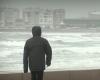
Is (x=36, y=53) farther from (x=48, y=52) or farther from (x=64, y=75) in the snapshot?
(x=64, y=75)

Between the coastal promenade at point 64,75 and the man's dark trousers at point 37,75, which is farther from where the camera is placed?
the coastal promenade at point 64,75

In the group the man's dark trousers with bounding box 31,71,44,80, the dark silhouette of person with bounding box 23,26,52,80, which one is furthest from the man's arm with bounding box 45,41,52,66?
the man's dark trousers with bounding box 31,71,44,80

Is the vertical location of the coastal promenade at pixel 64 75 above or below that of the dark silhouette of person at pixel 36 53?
below

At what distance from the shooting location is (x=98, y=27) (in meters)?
8.03

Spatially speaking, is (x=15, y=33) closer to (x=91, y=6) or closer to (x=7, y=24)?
(x=7, y=24)

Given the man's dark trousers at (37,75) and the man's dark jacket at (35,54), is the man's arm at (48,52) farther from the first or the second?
the man's dark trousers at (37,75)

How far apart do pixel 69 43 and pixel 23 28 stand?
1.19 m

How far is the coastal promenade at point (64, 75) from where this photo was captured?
24.0 ft

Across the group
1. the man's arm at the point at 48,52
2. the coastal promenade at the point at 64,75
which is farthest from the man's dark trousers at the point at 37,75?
the coastal promenade at the point at 64,75

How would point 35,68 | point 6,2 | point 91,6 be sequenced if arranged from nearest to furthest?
point 35,68 → point 6,2 → point 91,6

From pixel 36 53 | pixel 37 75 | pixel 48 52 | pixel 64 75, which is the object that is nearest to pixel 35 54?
pixel 36 53

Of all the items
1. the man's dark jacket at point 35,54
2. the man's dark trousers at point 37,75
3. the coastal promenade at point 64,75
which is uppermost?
the man's dark jacket at point 35,54

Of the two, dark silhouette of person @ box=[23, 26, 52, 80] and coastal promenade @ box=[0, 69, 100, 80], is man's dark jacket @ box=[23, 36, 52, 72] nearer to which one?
dark silhouette of person @ box=[23, 26, 52, 80]

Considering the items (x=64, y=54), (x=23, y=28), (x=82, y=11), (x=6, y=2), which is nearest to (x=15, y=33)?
(x=23, y=28)
